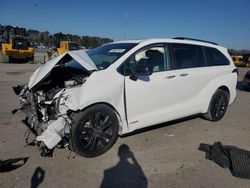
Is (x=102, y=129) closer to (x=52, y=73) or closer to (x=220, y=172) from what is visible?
(x=52, y=73)

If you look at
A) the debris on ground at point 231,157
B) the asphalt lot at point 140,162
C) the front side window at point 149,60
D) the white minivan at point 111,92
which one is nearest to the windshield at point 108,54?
the white minivan at point 111,92

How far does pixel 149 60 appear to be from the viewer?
4719 millimetres

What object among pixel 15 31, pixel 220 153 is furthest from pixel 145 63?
pixel 15 31

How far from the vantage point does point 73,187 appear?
3273 millimetres

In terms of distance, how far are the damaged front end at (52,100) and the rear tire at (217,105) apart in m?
3.27

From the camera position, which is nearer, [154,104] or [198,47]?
[154,104]

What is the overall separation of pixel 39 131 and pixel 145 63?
2.16 m

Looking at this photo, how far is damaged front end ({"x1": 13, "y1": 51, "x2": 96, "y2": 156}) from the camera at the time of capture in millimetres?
3650

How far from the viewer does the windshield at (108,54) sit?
4.34m

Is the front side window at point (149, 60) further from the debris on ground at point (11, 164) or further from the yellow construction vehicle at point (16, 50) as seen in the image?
the yellow construction vehicle at point (16, 50)

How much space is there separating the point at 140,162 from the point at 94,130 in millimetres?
883

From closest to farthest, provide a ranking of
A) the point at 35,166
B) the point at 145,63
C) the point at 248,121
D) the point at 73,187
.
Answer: the point at 73,187, the point at 35,166, the point at 145,63, the point at 248,121

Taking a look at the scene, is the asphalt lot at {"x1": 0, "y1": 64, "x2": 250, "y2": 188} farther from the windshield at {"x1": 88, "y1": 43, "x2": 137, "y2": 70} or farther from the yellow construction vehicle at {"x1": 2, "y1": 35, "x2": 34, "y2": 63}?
the yellow construction vehicle at {"x1": 2, "y1": 35, "x2": 34, "y2": 63}

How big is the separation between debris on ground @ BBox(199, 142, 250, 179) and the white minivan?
943 millimetres
